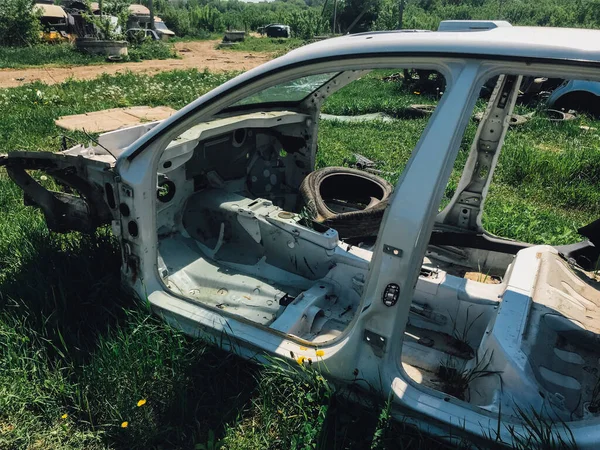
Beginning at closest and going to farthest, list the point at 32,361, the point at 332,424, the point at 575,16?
the point at 332,424, the point at 32,361, the point at 575,16

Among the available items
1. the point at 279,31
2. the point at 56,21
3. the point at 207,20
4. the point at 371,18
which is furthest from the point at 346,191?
the point at 207,20

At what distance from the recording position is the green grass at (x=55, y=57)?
18391 mm

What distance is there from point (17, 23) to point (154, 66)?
9320mm

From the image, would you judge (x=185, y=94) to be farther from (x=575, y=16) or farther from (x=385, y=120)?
(x=575, y=16)

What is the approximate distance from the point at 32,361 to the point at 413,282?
2150 millimetres

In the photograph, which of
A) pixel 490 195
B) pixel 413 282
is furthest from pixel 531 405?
pixel 490 195

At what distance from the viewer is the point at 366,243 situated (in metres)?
3.47

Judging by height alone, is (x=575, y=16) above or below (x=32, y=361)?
above

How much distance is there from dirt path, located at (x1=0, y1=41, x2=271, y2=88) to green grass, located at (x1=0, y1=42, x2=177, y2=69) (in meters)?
0.63

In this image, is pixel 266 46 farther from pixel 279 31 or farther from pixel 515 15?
pixel 515 15

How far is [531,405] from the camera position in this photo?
1.86m

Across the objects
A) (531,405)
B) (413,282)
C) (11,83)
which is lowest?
(11,83)

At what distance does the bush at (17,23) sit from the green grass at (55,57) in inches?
117

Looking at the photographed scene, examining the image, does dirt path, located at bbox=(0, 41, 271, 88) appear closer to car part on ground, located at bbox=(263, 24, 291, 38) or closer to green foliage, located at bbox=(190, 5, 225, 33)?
car part on ground, located at bbox=(263, 24, 291, 38)
